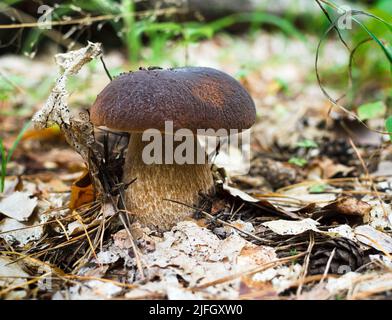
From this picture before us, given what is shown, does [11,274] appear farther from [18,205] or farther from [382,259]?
[382,259]

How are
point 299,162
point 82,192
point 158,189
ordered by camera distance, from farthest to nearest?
point 299,162
point 82,192
point 158,189

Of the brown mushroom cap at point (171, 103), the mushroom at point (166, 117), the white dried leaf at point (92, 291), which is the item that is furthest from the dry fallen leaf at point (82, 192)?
the white dried leaf at point (92, 291)

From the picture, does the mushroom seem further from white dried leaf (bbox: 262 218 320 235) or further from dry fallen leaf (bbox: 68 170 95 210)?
white dried leaf (bbox: 262 218 320 235)

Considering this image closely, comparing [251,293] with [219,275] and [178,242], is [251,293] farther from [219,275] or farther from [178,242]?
[178,242]

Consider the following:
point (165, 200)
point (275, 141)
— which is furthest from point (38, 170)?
point (275, 141)

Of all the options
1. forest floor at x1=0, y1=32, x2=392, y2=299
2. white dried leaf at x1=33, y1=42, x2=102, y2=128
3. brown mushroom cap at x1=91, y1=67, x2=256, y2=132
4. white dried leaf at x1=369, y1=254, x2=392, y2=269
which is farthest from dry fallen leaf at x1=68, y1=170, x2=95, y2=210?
white dried leaf at x1=369, y1=254, x2=392, y2=269

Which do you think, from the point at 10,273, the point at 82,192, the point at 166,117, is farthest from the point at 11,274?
the point at 166,117
